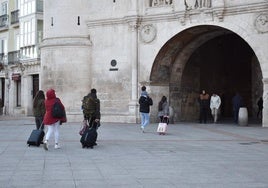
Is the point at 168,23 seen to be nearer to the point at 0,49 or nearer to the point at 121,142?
the point at 121,142

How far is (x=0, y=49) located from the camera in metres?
39.2

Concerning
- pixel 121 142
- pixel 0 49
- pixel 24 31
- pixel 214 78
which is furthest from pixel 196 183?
pixel 0 49

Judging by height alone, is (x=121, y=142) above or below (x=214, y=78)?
below

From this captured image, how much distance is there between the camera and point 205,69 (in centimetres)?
2734

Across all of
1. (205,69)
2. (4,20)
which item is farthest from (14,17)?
(205,69)

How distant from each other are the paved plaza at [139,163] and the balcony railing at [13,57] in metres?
21.5

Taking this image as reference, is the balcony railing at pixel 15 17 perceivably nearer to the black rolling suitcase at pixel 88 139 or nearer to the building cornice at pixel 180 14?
the building cornice at pixel 180 14

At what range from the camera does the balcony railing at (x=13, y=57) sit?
3599 cm

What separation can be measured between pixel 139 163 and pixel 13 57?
94.3 ft

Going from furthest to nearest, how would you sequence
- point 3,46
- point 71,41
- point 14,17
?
point 3,46 < point 14,17 < point 71,41

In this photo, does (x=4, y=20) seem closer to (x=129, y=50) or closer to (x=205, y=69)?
(x=129, y=50)

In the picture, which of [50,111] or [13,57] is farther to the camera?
[13,57]

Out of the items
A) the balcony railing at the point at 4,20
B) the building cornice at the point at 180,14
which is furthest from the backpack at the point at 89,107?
the balcony railing at the point at 4,20

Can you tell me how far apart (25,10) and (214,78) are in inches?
580
